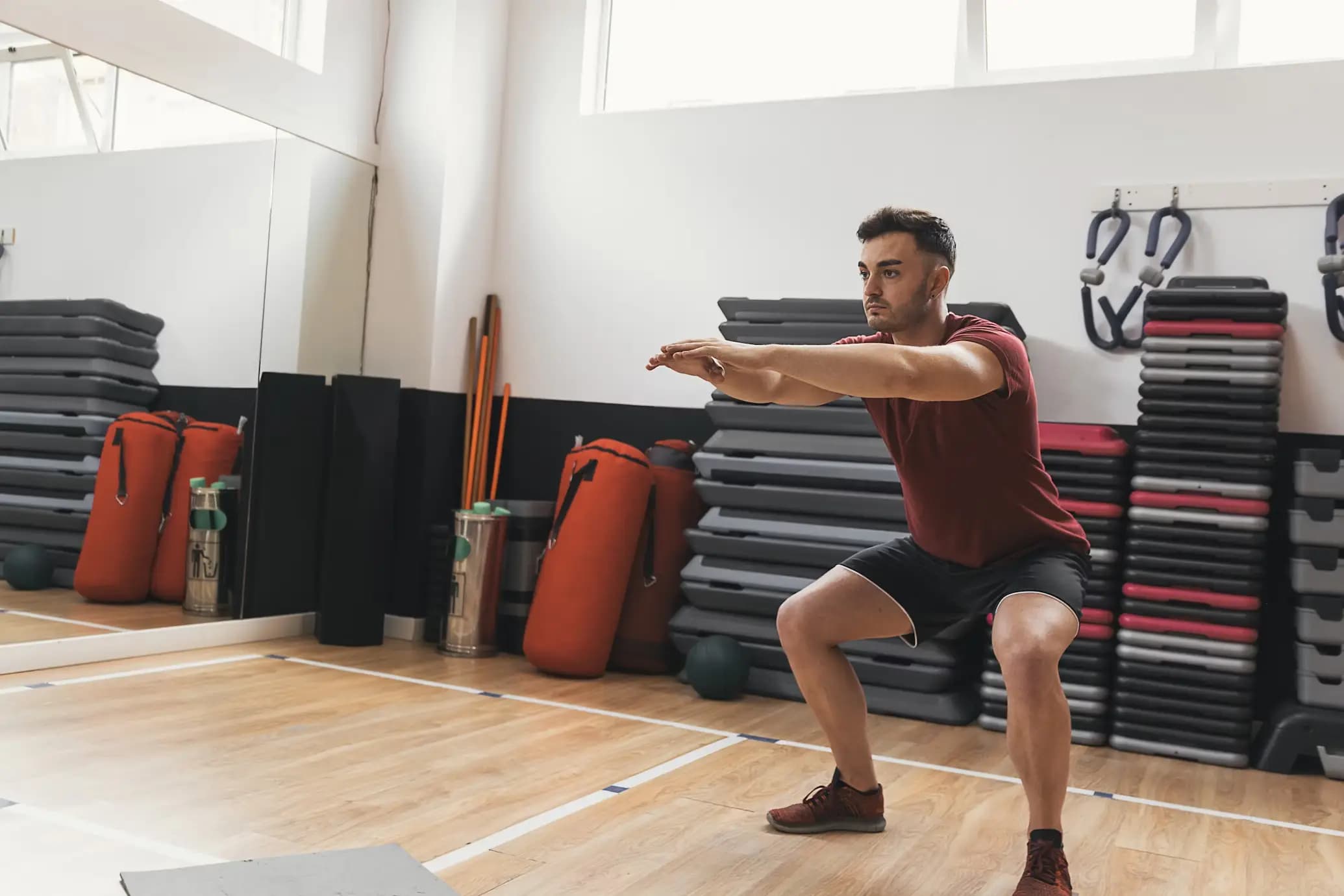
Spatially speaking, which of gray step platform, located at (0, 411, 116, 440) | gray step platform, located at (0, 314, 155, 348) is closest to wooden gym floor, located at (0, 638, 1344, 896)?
gray step platform, located at (0, 411, 116, 440)

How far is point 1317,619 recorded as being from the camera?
12.2 feet

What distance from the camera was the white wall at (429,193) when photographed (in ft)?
17.3

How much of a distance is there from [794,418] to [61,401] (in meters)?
2.55

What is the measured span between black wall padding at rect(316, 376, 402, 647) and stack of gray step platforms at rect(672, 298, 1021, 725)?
131cm

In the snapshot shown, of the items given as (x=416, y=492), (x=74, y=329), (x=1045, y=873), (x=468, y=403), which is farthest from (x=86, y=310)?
(x=1045, y=873)

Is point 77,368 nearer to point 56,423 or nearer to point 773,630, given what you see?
point 56,423

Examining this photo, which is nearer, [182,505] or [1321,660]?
[1321,660]

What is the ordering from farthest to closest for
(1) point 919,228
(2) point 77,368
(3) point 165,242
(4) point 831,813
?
(3) point 165,242
(2) point 77,368
(4) point 831,813
(1) point 919,228

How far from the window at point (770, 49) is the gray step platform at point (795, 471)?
1702mm

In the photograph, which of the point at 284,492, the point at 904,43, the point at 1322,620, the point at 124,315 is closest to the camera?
the point at 1322,620

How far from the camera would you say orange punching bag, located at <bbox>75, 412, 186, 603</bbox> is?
14.1 ft

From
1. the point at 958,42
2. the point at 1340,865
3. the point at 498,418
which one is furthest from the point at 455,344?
the point at 1340,865

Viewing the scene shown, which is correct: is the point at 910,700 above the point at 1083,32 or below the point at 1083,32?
below

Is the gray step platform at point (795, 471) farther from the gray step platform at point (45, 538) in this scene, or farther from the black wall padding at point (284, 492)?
the gray step platform at point (45, 538)
